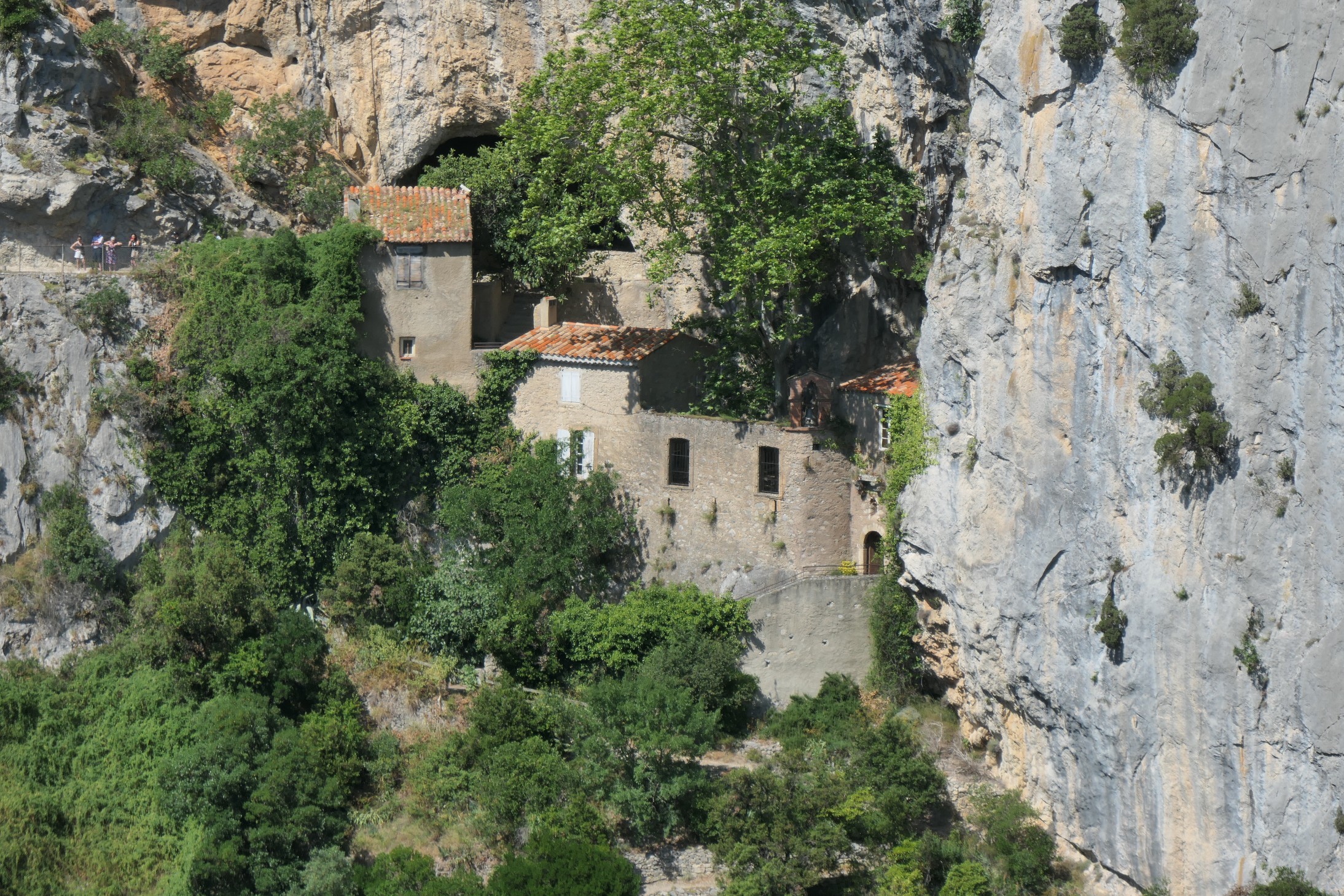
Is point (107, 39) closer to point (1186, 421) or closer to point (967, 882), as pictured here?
point (1186, 421)

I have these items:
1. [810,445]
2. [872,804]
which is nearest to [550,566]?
[810,445]

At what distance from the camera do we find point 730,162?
35438mm

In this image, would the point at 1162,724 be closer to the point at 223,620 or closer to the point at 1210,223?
the point at 1210,223

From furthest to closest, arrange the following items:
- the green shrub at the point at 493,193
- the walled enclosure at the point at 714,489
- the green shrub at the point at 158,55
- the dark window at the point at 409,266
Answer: the green shrub at the point at 158,55
the green shrub at the point at 493,193
the dark window at the point at 409,266
the walled enclosure at the point at 714,489

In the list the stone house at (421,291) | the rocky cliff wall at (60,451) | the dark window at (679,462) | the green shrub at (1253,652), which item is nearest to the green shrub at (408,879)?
the dark window at (679,462)

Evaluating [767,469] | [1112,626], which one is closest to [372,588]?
[767,469]

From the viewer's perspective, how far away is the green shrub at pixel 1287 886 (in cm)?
2692

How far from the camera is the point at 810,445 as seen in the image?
3497 centimetres

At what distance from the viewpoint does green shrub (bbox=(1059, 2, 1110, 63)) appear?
2834 cm

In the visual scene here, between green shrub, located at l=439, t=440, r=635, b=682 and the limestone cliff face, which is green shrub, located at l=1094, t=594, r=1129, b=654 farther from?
green shrub, located at l=439, t=440, r=635, b=682

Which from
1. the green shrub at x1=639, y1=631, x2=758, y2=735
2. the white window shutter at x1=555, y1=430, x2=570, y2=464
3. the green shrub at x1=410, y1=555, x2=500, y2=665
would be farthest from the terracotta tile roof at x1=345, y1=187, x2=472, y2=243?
the green shrub at x1=639, y1=631, x2=758, y2=735

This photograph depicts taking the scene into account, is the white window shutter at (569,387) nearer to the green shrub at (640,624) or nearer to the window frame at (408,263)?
the window frame at (408,263)

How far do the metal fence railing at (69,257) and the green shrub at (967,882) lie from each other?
2201cm

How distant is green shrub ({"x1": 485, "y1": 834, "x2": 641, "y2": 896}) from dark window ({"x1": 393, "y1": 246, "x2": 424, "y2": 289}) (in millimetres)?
13275
